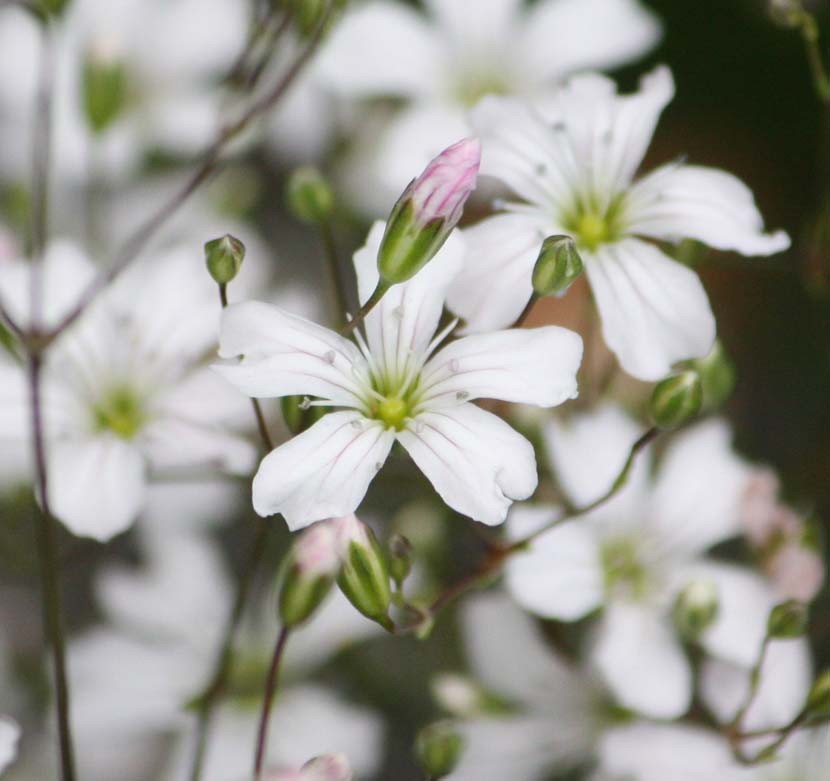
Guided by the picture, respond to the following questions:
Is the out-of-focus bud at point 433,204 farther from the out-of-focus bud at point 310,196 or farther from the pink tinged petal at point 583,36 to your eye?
the pink tinged petal at point 583,36

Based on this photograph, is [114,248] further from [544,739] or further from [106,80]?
[544,739]

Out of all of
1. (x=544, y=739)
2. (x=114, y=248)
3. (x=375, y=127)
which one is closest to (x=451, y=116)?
(x=375, y=127)

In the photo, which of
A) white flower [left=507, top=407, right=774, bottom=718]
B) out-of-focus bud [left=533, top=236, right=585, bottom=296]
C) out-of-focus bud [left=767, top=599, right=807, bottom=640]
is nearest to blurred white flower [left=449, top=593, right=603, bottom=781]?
white flower [left=507, top=407, right=774, bottom=718]

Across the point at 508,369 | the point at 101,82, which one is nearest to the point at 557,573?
the point at 508,369

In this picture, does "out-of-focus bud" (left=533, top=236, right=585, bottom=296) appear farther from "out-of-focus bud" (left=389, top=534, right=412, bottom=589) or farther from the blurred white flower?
the blurred white flower

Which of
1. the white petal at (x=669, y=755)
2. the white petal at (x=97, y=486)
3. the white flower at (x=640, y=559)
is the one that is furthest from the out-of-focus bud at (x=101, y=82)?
the white petal at (x=669, y=755)

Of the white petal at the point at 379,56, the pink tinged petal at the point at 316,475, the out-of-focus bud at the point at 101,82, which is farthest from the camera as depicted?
the white petal at the point at 379,56

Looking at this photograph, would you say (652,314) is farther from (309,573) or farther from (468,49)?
(468,49)
